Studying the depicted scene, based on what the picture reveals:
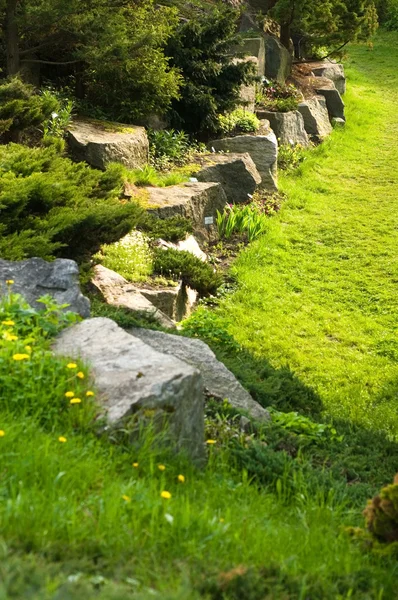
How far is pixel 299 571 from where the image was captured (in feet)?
9.16

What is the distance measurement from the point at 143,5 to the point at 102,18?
72.0 inches

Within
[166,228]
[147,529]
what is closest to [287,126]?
[166,228]

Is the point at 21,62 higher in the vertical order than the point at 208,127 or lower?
higher

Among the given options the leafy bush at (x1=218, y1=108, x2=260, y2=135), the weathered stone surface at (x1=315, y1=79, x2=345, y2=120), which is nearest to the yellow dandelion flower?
the leafy bush at (x1=218, y1=108, x2=260, y2=135)

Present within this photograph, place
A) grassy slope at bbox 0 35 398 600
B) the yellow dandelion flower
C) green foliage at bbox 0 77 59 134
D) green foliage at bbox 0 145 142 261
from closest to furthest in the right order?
1. grassy slope at bbox 0 35 398 600
2. the yellow dandelion flower
3. green foliage at bbox 0 145 142 261
4. green foliage at bbox 0 77 59 134

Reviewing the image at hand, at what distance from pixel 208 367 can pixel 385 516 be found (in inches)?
98.6

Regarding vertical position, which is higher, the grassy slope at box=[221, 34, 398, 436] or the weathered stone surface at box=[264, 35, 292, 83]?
the weathered stone surface at box=[264, 35, 292, 83]

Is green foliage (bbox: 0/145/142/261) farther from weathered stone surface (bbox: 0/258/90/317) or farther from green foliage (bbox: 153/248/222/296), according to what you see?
green foliage (bbox: 153/248/222/296)

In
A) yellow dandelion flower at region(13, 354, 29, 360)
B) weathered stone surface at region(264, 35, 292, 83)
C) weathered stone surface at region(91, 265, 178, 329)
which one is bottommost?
weathered stone surface at region(91, 265, 178, 329)

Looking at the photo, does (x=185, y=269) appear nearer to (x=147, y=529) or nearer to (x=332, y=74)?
(x=147, y=529)

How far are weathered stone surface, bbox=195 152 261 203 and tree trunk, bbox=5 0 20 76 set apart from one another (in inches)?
132

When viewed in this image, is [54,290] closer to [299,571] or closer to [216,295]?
[299,571]

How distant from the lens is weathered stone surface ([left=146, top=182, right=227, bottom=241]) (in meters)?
10.1

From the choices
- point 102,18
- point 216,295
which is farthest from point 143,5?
point 216,295
